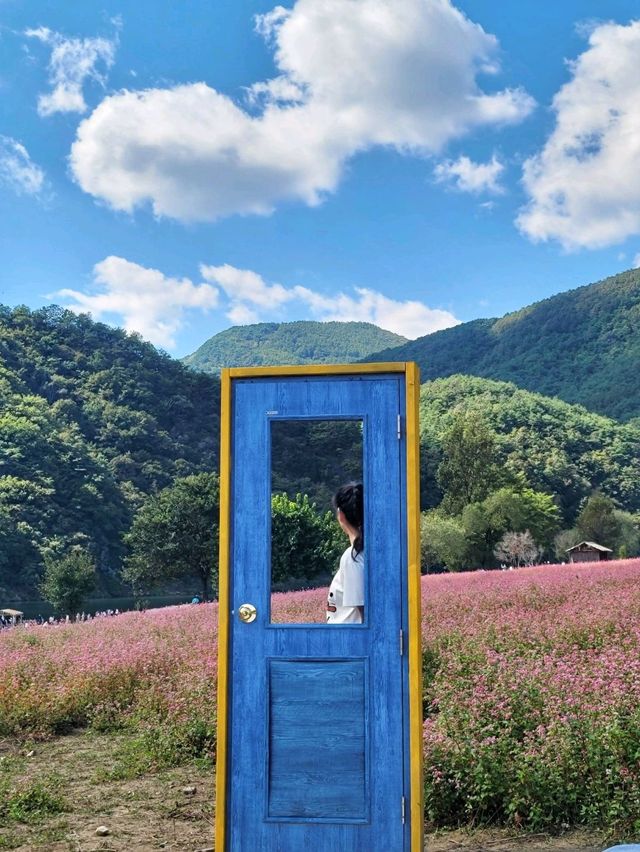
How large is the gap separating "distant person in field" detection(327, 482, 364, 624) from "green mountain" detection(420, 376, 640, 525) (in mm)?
66636

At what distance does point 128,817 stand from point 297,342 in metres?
110

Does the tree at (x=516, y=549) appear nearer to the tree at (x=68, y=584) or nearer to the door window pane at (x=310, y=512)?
the tree at (x=68, y=584)

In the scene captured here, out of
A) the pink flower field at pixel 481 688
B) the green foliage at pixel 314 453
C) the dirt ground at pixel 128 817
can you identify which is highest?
the green foliage at pixel 314 453

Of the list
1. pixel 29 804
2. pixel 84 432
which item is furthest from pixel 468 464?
pixel 29 804

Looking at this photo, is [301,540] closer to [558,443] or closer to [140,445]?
[140,445]

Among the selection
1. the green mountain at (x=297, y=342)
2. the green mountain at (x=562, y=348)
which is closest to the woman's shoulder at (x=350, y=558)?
the green mountain at (x=562, y=348)

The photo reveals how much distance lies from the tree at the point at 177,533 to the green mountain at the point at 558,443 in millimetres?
28729

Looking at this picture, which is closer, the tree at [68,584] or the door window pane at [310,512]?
the door window pane at [310,512]

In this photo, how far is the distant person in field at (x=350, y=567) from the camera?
14.5 ft

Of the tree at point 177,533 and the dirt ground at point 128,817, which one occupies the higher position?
the tree at point 177,533

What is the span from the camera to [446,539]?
4797cm

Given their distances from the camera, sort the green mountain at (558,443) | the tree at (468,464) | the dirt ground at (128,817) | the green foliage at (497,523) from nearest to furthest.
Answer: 1. the dirt ground at (128,817)
2. the green foliage at (497,523)
3. the tree at (468,464)
4. the green mountain at (558,443)

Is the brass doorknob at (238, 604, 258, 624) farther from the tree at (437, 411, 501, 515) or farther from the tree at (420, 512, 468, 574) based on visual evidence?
the tree at (437, 411, 501, 515)

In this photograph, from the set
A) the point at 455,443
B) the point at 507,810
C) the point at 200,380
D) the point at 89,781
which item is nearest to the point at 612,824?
the point at 507,810
